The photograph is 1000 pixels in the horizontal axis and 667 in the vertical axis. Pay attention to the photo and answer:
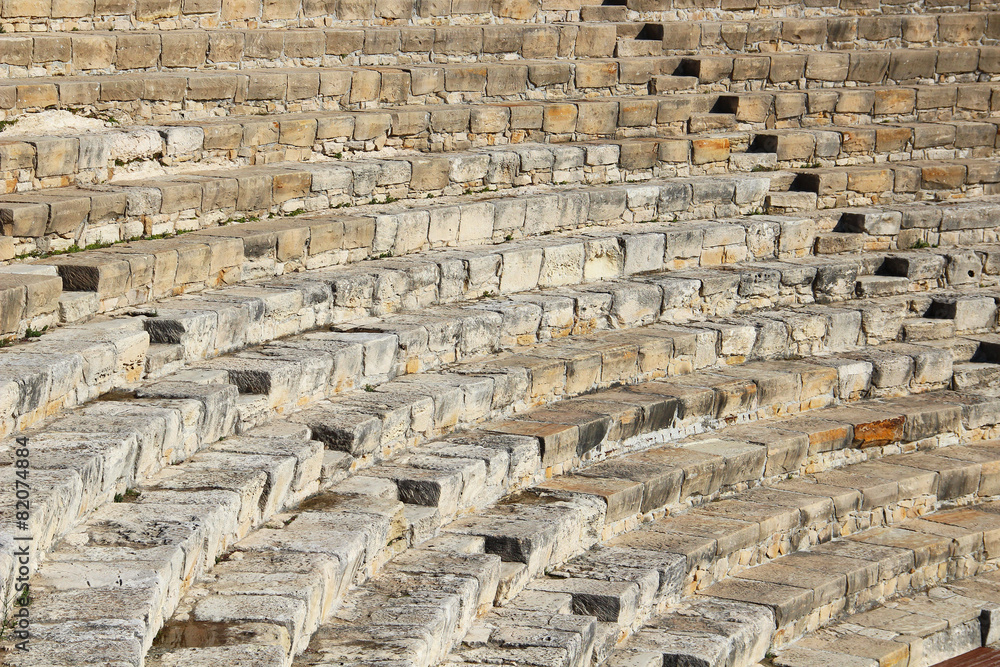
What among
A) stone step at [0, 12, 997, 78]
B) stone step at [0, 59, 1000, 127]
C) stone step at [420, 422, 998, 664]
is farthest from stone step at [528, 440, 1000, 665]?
stone step at [0, 12, 997, 78]

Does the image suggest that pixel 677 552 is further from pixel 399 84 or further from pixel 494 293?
pixel 399 84

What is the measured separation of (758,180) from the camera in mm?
11172

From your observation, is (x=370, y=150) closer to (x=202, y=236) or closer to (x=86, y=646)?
(x=202, y=236)

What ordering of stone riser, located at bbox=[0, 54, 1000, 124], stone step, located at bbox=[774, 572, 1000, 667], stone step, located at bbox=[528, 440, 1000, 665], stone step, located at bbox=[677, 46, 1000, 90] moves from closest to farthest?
1. stone step, located at bbox=[528, 440, 1000, 665]
2. stone step, located at bbox=[774, 572, 1000, 667]
3. stone riser, located at bbox=[0, 54, 1000, 124]
4. stone step, located at bbox=[677, 46, 1000, 90]

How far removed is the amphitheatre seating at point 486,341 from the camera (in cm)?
519

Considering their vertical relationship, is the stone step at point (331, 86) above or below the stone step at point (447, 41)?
below

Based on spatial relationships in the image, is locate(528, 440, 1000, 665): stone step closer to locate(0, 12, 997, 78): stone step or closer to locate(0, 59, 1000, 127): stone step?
locate(0, 59, 1000, 127): stone step

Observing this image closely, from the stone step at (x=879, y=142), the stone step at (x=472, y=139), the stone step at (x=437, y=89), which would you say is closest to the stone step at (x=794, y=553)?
the stone step at (x=472, y=139)

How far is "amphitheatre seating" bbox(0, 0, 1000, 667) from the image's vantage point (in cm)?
519

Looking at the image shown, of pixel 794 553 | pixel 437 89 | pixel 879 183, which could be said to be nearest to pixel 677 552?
pixel 794 553

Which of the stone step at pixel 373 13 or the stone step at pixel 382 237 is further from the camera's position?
the stone step at pixel 373 13

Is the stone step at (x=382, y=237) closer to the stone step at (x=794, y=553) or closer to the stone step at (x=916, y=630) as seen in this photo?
the stone step at (x=794, y=553)

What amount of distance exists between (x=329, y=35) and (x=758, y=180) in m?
3.99

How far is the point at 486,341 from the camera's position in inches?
321
